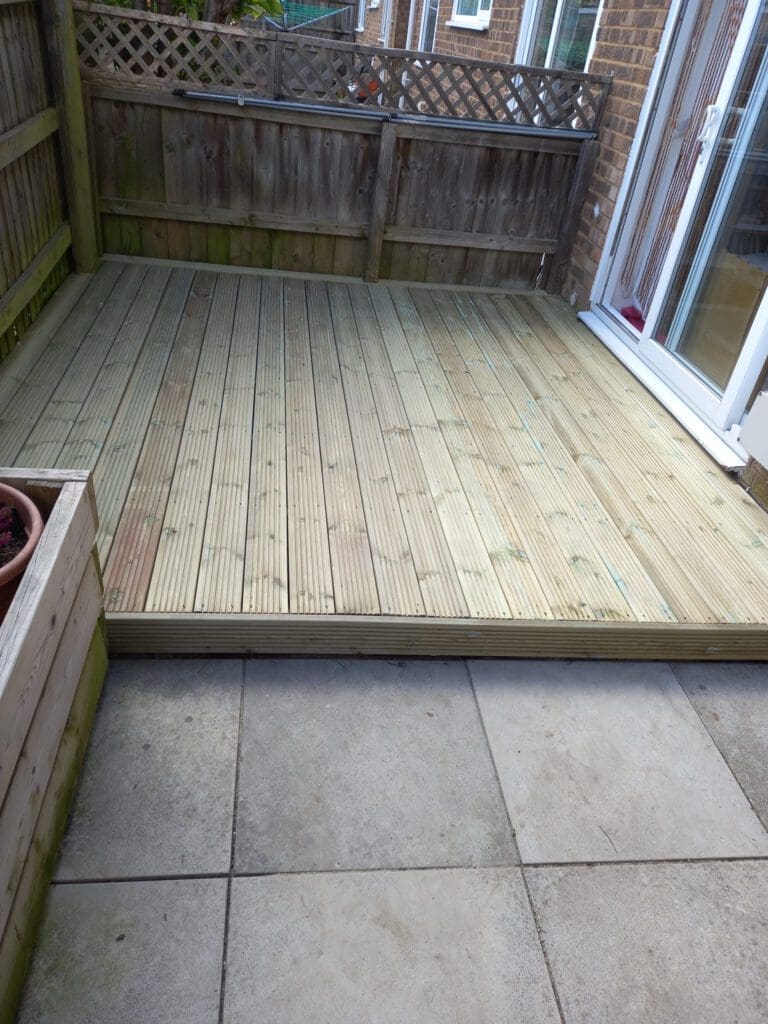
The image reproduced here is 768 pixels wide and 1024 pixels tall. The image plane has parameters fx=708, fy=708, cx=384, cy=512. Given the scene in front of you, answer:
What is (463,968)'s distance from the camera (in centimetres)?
134

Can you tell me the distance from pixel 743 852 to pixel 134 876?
1.33 meters

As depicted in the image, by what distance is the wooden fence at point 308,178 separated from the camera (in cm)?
374

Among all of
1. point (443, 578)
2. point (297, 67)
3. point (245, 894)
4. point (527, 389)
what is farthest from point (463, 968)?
point (297, 67)

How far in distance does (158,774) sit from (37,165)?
299 centimetres

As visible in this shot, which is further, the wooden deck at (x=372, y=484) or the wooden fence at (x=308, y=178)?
the wooden fence at (x=308, y=178)

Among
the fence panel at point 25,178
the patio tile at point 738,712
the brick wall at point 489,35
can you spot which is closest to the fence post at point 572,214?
the brick wall at point 489,35

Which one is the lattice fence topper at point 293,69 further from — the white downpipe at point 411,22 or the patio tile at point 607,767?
the white downpipe at point 411,22

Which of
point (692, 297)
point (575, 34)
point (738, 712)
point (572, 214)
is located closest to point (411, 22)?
point (575, 34)

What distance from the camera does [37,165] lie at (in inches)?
130

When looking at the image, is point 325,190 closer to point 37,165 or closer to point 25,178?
point 37,165

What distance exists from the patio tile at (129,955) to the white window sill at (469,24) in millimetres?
6802

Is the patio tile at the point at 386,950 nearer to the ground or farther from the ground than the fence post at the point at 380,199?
nearer to the ground

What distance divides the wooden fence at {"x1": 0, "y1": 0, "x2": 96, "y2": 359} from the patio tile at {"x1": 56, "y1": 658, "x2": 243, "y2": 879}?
1815 mm

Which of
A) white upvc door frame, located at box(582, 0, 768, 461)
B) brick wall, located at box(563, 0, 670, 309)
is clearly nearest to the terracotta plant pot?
white upvc door frame, located at box(582, 0, 768, 461)
